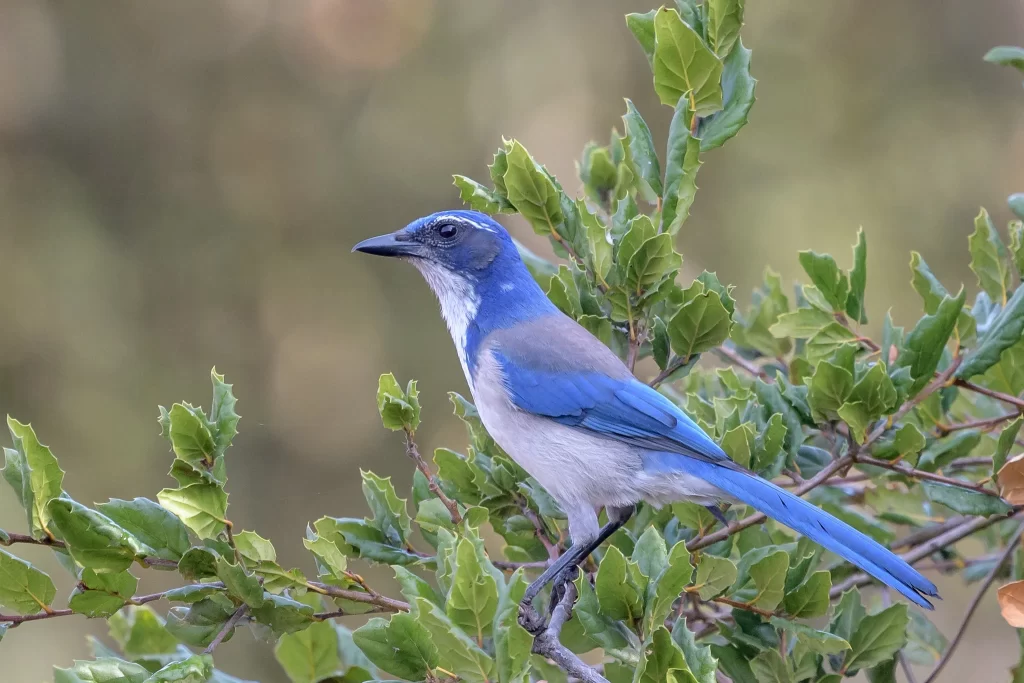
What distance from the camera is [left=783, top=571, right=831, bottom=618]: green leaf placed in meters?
2.77

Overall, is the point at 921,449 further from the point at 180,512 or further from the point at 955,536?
the point at 180,512

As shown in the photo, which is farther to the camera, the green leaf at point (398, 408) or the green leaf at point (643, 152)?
the green leaf at point (643, 152)

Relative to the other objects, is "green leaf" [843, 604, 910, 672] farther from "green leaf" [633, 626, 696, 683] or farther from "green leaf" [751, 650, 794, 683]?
"green leaf" [633, 626, 696, 683]

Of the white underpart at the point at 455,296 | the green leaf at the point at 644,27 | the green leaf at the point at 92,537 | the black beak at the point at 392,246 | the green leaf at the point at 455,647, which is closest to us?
the green leaf at the point at 455,647

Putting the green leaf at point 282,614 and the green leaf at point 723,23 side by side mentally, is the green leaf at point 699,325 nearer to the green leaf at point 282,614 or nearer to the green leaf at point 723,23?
the green leaf at point 723,23

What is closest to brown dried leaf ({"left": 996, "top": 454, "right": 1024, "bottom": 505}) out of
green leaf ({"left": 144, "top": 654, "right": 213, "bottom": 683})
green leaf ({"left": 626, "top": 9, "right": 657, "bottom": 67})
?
green leaf ({"left": 626, "top": 9, "right": 657, "bottom": 67})

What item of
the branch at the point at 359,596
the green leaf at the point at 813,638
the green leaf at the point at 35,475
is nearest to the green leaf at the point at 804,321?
the green leaf at the point at 813,638

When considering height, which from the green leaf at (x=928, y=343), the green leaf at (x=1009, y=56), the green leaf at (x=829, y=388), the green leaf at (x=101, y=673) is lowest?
the green leaf at (x=101, y=673)

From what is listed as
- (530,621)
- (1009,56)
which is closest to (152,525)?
(530,621)

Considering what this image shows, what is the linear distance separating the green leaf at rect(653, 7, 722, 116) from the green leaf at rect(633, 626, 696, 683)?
1658mm

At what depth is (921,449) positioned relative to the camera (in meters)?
2.83

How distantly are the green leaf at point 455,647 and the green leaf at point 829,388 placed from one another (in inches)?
48.0

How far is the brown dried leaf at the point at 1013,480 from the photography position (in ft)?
8.86

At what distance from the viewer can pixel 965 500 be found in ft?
9.27
